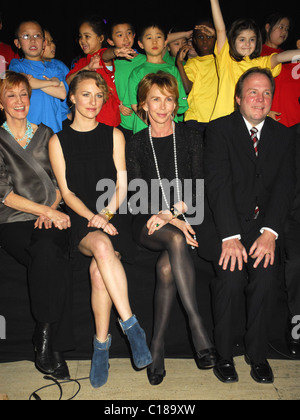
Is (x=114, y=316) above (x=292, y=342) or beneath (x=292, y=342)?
above

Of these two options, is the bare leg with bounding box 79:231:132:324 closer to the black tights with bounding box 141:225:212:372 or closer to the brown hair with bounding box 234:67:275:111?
the black tights with bounding box 141:225:212:372

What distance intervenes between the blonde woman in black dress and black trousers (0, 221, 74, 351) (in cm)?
14

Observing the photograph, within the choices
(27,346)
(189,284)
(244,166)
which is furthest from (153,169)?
(27,346)

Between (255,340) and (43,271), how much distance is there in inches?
46.6

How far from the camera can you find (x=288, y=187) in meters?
2.51

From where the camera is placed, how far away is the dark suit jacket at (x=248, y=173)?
2471mm

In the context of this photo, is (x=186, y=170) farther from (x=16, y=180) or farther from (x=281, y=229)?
(x=16, y=180)

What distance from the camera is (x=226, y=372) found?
2273 mm

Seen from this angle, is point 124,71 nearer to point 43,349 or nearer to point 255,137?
point 255,137

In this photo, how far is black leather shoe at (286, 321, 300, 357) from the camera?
2.54 meters

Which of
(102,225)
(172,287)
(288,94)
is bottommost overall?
(172,287)

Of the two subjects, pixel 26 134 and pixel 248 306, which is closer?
pixel 248 306

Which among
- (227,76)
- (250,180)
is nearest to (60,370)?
(250,180)

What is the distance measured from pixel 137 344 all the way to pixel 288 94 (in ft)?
9.34
